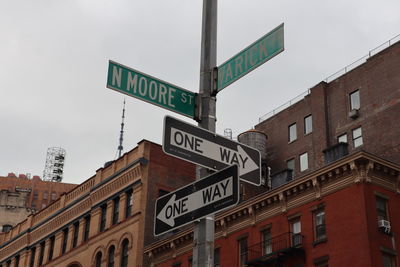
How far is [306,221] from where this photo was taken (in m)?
35.5

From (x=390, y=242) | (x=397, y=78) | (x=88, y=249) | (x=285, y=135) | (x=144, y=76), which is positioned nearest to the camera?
(x=144, y=76)

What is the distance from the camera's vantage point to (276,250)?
3656 cm

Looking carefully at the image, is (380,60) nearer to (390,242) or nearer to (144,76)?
(390,242)

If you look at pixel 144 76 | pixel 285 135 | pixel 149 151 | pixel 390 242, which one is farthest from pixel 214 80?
pixel 285 135

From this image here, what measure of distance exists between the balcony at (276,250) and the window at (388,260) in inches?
172

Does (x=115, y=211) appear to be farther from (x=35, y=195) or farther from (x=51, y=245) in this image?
(x=35, y=195)

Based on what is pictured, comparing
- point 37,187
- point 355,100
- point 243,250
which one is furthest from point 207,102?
→ point 37,187

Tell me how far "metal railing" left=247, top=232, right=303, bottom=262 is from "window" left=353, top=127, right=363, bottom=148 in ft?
43.8

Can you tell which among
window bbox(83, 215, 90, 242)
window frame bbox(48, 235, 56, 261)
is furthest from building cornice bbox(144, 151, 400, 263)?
window frame bbox(48, 235, 56, 261)

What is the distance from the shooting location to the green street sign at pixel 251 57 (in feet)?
29.9

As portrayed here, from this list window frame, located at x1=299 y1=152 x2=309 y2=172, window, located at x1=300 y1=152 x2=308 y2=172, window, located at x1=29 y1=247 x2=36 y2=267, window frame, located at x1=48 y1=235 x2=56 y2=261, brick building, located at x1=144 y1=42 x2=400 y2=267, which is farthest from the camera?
window, located at x1=29 y1=247 x2=36 y2=267

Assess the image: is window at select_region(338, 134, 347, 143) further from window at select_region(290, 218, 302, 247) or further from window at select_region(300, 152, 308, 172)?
window at select_region(290, 218, 302, 247)

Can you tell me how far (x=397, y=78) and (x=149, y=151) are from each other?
17.8 meters

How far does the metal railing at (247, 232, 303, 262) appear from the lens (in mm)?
35800
